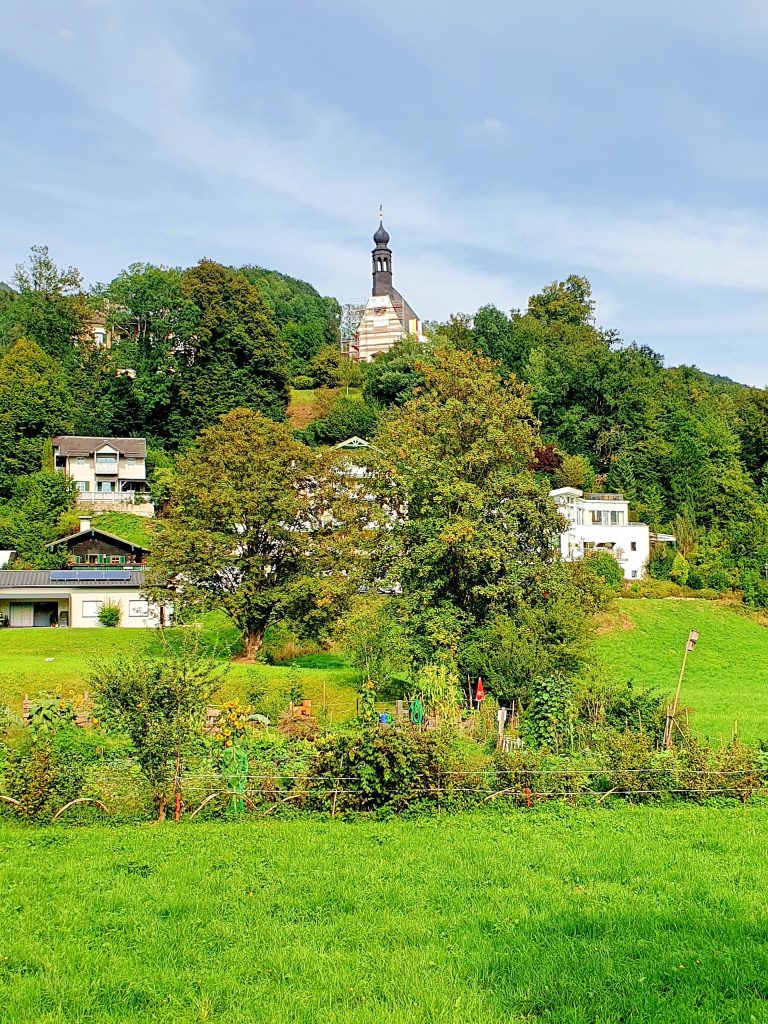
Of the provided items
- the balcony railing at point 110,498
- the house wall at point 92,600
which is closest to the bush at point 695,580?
the house wall at point 92,600

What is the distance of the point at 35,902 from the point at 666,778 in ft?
30.2

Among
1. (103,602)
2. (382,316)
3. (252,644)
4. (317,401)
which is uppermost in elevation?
(382,316)

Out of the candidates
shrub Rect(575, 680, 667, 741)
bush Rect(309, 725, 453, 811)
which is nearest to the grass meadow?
shrub Rect(575, 680, 667, 741)

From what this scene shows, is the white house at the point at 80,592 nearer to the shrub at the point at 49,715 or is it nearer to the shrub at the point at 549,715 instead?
the shrub at the point at 49,715

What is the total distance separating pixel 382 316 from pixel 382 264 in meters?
11.4

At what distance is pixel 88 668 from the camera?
2334 cm

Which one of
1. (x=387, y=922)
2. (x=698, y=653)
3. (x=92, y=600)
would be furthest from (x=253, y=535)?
(x=387, y=922)

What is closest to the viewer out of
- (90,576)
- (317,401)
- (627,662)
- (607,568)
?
(627,662)

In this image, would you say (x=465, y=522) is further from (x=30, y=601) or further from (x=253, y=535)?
(x=30, y=601)

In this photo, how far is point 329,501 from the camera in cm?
3033

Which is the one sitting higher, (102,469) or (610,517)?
(102,469)

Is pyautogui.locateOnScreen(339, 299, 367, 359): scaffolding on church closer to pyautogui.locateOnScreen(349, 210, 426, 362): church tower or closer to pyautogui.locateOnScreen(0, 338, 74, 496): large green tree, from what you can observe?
pyautogui.locateOnScreen(349, 210, 426, 362): church tower

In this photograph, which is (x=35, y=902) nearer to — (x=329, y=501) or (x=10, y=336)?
(x=329, y=501)

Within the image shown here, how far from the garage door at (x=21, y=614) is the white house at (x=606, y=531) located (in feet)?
88.0
